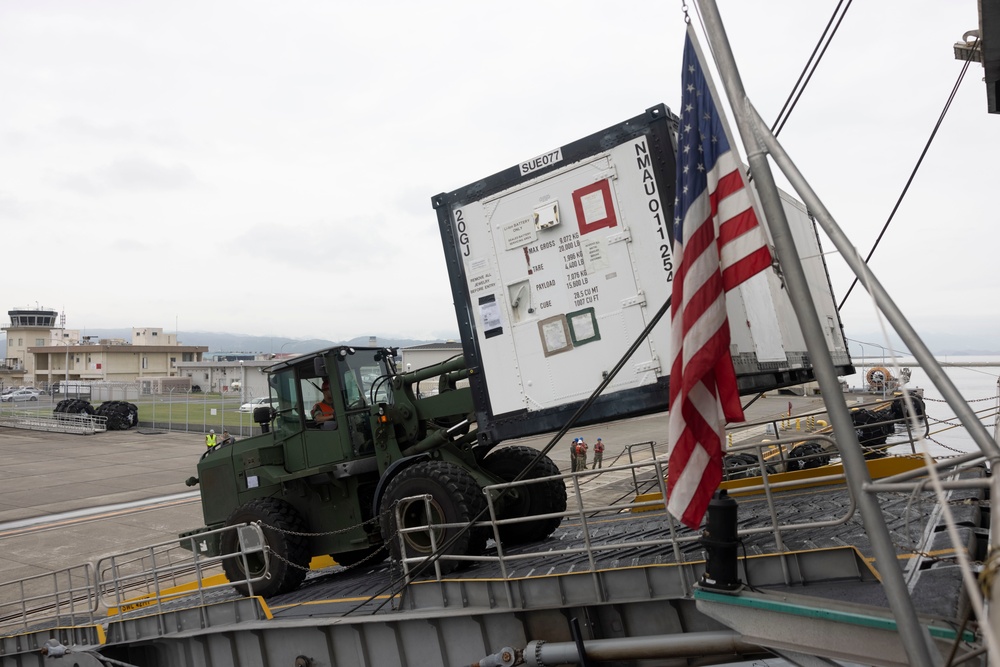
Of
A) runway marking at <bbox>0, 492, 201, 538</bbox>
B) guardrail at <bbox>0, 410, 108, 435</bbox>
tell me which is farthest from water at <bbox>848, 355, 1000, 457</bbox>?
guardrail at <bbox>0, 410, 108, 435</bbox>

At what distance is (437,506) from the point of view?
25.1 ft

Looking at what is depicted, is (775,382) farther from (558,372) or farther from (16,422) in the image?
(16,422)

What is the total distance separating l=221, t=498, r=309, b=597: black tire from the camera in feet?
30.2

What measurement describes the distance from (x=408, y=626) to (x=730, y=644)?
3.14m

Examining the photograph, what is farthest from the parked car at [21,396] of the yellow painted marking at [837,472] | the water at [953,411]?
the yellow painted marking at [837,472]

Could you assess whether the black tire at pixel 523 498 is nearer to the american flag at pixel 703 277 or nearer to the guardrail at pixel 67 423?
the american flag at pixel 703 277

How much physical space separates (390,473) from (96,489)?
82.4 ft

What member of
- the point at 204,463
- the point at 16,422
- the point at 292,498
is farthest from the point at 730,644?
the point at 16,422

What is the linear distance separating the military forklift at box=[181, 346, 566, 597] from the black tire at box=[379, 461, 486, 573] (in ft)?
1.54

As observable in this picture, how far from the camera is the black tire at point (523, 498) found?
30.4 ft

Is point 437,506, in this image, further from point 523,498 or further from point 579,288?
point 579,288

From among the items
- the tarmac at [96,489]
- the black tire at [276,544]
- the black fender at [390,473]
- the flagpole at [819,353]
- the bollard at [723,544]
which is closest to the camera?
the flagpole at [819,353]

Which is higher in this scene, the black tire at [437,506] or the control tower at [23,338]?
the control tower at [23,338]

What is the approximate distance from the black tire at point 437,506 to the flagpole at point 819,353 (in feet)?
14.5
